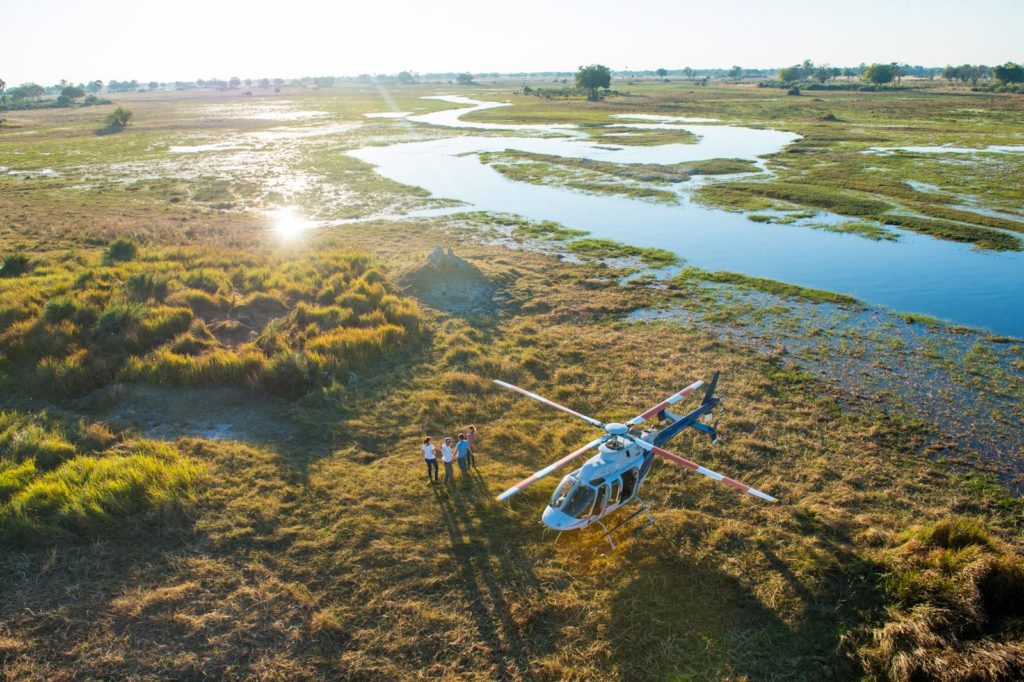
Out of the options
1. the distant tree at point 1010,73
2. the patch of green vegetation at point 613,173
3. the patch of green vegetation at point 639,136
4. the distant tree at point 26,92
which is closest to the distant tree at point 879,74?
the distant tree at point 1010,73

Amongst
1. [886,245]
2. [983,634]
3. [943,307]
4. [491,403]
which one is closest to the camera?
[983,634]

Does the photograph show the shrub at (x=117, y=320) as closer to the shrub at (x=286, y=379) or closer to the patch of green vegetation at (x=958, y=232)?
the shrub at (x=286, y=379)

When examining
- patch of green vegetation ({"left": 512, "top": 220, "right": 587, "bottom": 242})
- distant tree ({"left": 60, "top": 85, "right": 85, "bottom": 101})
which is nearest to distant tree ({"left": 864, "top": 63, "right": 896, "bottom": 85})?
patch of green vegetation ({"left": 512, "top": 220, "right": 587, "bottom": 242})

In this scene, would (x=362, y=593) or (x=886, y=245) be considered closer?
(x=362, y=593)

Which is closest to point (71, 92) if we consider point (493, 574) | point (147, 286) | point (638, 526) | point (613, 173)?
point (613, 173)

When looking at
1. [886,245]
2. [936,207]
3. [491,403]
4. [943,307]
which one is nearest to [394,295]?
[491,403]

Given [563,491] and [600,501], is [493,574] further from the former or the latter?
[600,501]

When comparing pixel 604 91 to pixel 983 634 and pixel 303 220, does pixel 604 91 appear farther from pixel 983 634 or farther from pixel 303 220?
pixel 983 634
